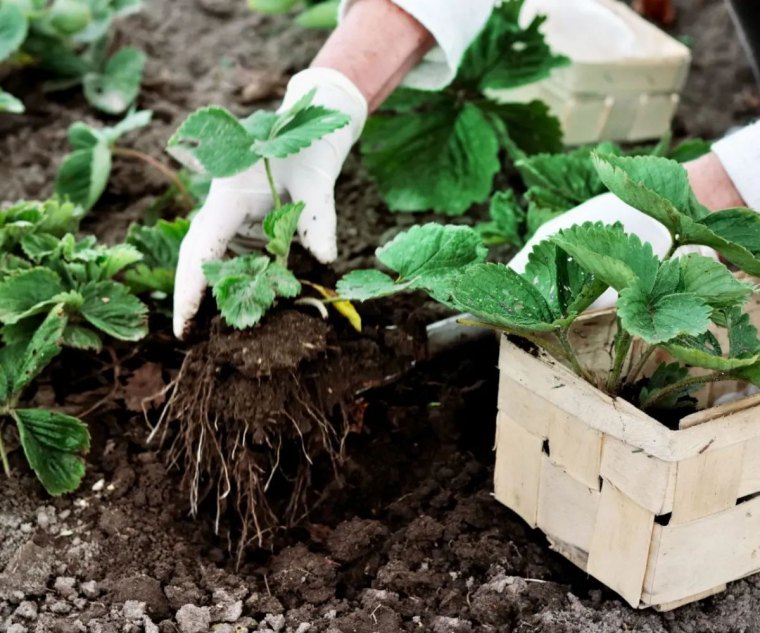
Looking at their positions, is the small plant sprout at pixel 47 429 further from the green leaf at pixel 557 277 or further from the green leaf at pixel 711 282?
the green leaf at pixel 711 282

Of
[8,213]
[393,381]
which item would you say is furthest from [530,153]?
[8,213]

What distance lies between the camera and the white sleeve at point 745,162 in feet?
4.12

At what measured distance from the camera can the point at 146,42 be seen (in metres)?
2.26

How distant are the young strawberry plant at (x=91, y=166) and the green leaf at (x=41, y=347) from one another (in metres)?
0.50

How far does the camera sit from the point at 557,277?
3.20ft

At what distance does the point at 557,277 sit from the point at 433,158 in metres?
0.80

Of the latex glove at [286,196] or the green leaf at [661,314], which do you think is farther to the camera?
the latex glove at [286,196]

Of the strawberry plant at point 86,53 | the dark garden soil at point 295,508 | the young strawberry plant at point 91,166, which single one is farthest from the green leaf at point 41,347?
the strawberry plant at point 86,53

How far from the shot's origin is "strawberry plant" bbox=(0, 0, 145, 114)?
1927mm

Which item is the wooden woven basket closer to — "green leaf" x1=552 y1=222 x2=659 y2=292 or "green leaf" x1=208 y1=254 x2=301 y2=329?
"green leaf" x1=552 y1=222 x2=659 y2=292

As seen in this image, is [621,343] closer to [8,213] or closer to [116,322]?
[116,322]

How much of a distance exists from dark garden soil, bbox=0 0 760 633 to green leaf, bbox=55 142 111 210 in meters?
0.38

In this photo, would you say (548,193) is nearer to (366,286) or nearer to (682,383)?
(366,286)

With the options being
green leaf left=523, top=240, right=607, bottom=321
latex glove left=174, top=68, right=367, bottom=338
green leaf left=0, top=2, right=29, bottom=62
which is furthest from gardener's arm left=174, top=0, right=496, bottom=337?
green leaf left=0, top=2, right=29, bottom=62
